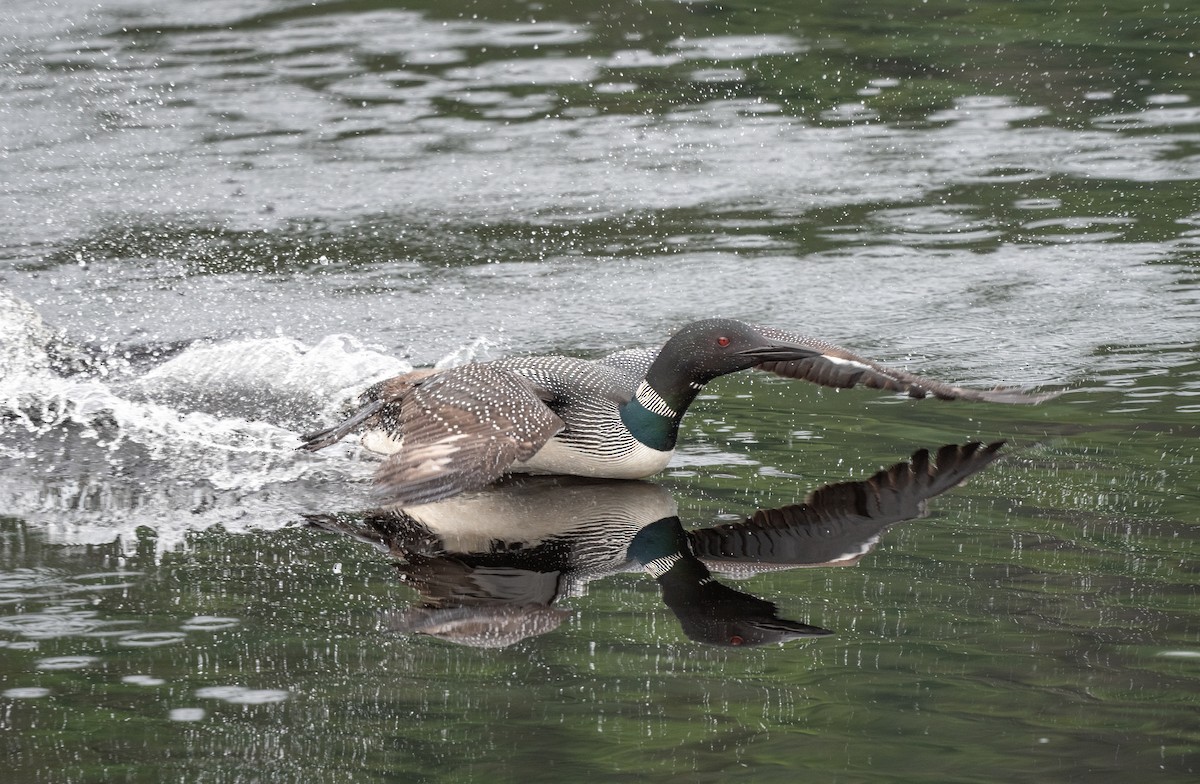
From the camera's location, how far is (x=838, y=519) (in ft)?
18.4

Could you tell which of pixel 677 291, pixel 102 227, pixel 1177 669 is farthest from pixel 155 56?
pixel 1177 669

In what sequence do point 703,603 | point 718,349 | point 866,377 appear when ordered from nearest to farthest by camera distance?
point 703,603 < point 718,349 < point 866,377

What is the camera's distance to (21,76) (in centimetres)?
1261

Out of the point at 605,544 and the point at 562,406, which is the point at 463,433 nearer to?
the point at 605,544

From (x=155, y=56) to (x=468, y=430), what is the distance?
28.3 ft

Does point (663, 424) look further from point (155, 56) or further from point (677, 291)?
point (155, 56)

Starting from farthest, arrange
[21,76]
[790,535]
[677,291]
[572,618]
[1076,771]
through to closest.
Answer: [21,76]
[677,291]
[790,535]
[572,618]
[1076,771]

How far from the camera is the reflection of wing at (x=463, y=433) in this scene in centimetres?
526

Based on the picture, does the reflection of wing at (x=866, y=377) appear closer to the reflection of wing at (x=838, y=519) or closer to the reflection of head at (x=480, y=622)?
the reflection of wing at (x=838, y=519)

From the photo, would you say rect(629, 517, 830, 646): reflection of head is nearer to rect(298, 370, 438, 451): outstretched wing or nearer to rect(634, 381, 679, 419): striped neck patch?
rect(634, 381, 679, 419): striped neck patch

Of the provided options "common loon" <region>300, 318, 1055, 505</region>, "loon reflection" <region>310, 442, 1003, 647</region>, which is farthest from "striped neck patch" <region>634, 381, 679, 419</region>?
"loon reflection" <region>310, 442, 1003, 647</region>

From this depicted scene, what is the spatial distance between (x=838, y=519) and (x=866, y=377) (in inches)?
45.0

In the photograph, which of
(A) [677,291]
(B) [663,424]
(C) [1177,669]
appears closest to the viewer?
(C) [1177,669]

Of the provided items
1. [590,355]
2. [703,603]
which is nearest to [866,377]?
[590,355]
